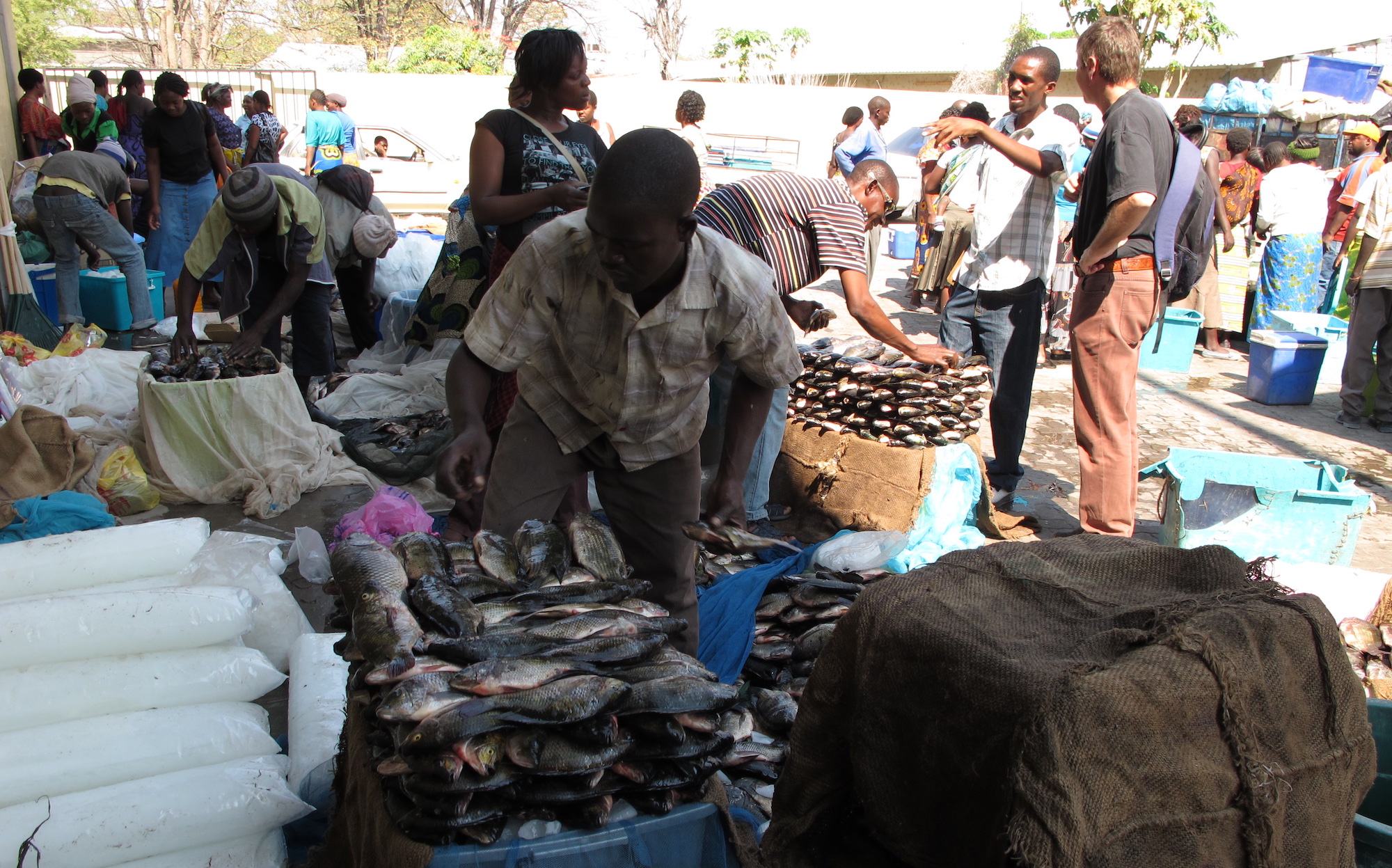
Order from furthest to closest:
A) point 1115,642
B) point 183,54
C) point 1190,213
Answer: point 183,54, point 1190,213, point 1115,642

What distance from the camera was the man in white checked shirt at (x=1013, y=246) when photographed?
5.18 metres

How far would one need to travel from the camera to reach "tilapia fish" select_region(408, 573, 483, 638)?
2105 millimetres

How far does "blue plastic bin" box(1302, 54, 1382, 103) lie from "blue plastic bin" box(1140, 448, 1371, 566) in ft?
56.7

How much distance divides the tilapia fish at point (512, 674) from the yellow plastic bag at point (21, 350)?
6209mm

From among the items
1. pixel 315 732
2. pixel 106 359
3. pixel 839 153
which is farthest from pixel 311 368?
pixel 839 153

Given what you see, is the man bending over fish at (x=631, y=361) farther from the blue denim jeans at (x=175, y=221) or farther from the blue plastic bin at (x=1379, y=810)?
the blue denim jeans at (x=175, y=221)

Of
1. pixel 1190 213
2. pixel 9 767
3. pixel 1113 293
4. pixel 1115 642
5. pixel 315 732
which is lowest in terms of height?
pixel 315 732

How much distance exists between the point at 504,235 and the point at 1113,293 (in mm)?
3082

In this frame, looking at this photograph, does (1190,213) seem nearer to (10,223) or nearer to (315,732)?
(315,732)

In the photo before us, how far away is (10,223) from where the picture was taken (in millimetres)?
8234

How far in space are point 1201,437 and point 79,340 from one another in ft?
29.5

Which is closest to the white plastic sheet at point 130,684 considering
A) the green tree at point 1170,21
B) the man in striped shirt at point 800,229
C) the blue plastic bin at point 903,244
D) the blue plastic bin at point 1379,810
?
the man in striped shirt at point 800,229

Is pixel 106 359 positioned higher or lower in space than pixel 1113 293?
lower

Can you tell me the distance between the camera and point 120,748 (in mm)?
2535
